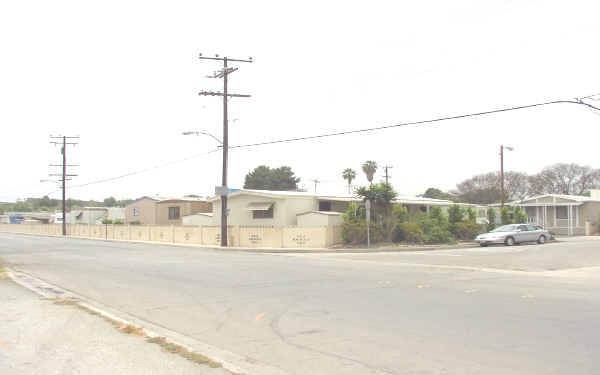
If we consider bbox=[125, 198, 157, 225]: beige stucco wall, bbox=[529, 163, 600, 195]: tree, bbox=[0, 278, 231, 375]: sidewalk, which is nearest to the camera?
bbox=[0, 278, 231, 375]: sidewalk

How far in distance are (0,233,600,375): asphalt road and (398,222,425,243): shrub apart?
12598mm

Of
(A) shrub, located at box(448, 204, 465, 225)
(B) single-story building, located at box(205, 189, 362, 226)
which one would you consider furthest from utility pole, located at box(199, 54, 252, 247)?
(A) shrub, located at box(448, 204, 465, 225)

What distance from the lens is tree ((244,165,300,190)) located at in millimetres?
84562

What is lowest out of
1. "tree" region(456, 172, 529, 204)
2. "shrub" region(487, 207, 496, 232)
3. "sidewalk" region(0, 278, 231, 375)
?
"sidewalk" region(0, 278, 231, 375)

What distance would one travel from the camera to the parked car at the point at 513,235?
31930mm

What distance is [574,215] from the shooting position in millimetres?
49156

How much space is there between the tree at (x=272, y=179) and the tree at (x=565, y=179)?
36272mm

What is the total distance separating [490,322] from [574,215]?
46.0 m

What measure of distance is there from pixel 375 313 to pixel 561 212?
46031 mm

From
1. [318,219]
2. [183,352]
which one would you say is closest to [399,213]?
[318,219]

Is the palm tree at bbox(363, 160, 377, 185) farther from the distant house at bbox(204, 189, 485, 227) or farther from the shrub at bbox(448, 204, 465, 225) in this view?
the shrub at bbox(448, 204, 465, 225)

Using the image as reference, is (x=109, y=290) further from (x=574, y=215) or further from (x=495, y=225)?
(x=574, y=215)

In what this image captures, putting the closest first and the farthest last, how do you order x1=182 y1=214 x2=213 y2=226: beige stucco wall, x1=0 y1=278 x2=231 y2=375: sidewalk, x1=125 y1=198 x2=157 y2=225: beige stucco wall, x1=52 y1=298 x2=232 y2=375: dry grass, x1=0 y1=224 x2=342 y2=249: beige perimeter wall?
x1=0 y1=278 x2=231 y2=375: sidewalk → x1=52 y1=298 x2=232 y2=375: dry grass → x1=0 y1=224 x2=342 y2=249: beige perimeter wall → x1=182 y1=214 x2=213 y2=226: beige stucco wall → x1=125 y1=198 x2=157 y2=225: beige stucco wall

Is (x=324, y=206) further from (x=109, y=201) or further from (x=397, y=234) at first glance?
(x=109, y=201)
